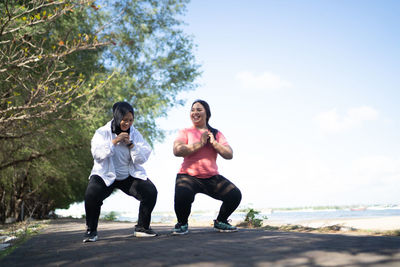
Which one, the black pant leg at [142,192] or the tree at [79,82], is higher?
the tree at [79,82]

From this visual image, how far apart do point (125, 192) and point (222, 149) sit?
1573 mm

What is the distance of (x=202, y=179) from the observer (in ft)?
20.1

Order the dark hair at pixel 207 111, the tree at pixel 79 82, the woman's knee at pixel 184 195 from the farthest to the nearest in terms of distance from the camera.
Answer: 1. the tree at pixel 79 82
2. the dark hair at pixel 207 111
3. the woman's knee at pixel 184 195

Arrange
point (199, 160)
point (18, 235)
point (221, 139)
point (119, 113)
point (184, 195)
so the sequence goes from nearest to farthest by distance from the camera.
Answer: point (119, 113), point (184, 195), point (199, 160), point (221, 139), point (18, 235)

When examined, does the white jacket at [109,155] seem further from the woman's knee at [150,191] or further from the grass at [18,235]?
the grass at [18,235]

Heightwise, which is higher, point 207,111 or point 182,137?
point 207,111

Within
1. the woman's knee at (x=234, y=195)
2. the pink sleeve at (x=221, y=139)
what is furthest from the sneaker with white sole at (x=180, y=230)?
the pink sleeve at (x=221, y=139)

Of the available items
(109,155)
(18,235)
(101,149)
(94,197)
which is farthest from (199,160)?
(18,235)

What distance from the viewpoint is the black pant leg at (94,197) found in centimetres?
568

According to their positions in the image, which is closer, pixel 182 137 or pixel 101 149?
pixel 101 149

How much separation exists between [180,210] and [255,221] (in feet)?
12.1

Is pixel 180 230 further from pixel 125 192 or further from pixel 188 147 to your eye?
pixel 188 147

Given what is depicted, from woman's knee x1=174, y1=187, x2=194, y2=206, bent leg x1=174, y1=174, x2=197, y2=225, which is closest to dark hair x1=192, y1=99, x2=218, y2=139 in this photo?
bent leg x1=174, y1=174, x2=197, y2=225

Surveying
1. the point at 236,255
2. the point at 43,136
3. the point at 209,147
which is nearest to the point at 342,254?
the point at 236,255
